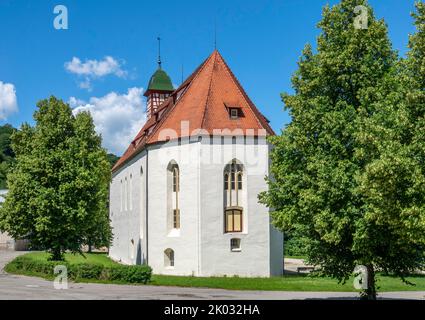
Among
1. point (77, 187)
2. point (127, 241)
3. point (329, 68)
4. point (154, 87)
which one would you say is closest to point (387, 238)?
point (329, 68)

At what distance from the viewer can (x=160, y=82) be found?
7231 cm

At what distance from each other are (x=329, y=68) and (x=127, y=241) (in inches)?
1559

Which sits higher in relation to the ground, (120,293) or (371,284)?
(371,284)

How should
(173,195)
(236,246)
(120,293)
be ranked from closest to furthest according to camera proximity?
(120,293) < (236,246) < (173,195)

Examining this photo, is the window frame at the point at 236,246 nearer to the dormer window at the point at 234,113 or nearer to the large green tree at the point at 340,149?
the dormer window at the point at 234,113

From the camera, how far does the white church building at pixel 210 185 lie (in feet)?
145

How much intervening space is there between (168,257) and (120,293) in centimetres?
1746

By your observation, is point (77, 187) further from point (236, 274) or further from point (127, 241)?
point (127, 241)

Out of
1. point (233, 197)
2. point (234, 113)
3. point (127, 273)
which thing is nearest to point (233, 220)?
point (233, 197)

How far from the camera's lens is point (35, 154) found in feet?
132

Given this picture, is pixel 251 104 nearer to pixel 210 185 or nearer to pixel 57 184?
pixel 210 185

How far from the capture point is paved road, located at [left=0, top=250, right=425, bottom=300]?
27000 millimetres

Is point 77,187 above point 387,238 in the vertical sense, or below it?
above
